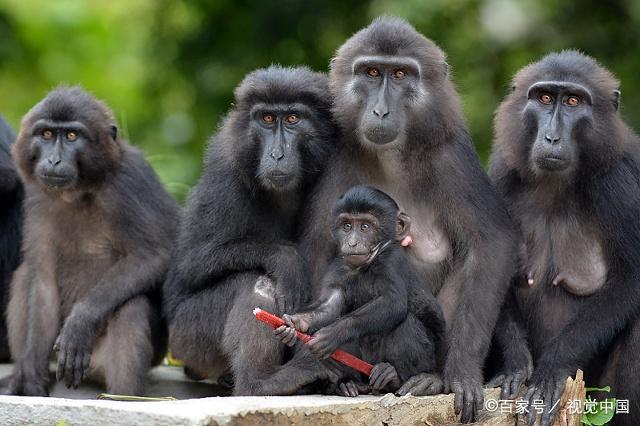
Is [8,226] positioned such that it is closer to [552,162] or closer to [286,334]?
[286,334]

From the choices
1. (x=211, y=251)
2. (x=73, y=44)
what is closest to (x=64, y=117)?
(x=211, y=251)

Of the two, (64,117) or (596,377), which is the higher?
(64,117)

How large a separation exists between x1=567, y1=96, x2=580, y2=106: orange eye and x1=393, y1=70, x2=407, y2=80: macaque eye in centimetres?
100

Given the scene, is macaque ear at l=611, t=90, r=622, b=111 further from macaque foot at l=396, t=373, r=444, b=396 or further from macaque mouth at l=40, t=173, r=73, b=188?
macaque mouth at l=40, t=173, r=73, b=188

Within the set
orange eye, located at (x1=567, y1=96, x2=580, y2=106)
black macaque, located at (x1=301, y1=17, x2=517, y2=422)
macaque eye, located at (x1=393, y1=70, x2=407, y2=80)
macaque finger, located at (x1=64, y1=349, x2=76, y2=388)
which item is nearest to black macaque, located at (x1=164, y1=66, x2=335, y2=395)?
black macaque, located at (x1=301, y1=17, x2=517, y2=422)

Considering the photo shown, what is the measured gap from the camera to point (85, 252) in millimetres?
7852

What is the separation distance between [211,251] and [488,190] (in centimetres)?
169

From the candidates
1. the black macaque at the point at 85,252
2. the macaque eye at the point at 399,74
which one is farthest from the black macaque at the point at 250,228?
the macaque eye at the point at 399,74

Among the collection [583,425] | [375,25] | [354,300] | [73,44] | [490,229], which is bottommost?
[583,425]

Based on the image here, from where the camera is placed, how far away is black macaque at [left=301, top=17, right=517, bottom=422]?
662cm

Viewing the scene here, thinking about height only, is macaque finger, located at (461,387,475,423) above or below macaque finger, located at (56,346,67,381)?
below

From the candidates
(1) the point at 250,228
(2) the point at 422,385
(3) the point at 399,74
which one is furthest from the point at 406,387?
(3) the point at 399,74

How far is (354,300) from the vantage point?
20.9 ft

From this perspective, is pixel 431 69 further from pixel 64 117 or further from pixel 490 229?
pixel 64 117
